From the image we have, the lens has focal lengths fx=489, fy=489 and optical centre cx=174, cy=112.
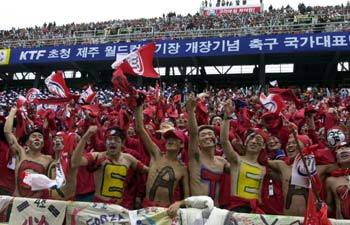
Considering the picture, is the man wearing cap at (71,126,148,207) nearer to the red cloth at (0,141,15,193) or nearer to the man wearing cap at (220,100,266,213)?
the man wearing cap at (220,100,266,213)

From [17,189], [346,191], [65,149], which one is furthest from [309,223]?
[17,189]

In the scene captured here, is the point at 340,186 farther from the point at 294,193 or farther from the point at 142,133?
the point at 142,133

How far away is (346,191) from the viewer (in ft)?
13.2

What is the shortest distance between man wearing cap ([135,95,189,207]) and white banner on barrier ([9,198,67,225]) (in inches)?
30.0

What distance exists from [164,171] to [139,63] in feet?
5.13

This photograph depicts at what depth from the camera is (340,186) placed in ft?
13.4

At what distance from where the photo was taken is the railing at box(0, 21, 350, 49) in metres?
19.4

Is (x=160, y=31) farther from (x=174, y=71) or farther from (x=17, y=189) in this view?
(x=17, y=189)

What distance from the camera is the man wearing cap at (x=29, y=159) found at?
4.79 m

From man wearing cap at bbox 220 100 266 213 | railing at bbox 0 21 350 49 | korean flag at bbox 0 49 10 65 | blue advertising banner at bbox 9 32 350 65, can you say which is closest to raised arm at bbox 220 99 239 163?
man wearing cap at bbox 220 100 266 213

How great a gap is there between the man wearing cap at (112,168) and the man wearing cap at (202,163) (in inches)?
19.1

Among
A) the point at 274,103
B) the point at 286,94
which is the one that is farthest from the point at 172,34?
the point at 274,103

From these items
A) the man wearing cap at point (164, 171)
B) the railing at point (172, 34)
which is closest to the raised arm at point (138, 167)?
the man wearing cap at point (164, 171)

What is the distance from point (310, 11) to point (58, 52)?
11582 millimetres
